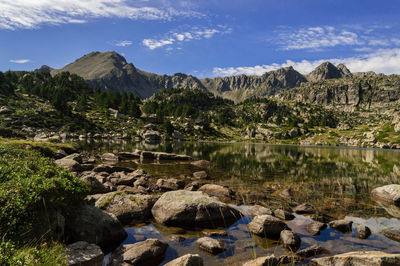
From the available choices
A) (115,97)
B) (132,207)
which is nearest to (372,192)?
(132,207)

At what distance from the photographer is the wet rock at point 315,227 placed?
1519 centimetres

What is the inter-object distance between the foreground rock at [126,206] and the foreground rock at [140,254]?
15.4 ft

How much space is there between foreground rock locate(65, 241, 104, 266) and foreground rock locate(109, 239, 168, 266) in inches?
66.2

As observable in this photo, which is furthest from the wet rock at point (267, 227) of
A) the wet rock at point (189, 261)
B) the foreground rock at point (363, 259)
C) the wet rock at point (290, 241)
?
the wet rock at point (189, 261)

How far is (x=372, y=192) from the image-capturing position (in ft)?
89.2

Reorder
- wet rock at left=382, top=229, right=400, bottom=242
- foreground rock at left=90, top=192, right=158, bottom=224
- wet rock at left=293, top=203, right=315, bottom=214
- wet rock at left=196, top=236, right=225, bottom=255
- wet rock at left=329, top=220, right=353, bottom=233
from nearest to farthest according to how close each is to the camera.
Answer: wet rock at left=196, top=236, right=225, bottom=255, wet rock at left=382, top=229, right=400, bottom=242, wet rock at left=329, top=220, right=353, bottom=233, foreground rock at left=90, top=192, right=158, bottom=224, wet rock at left=293, top=203, right=315, bottom=214

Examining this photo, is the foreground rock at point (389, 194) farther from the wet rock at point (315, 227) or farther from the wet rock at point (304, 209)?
the wet rock at point (315, 227)

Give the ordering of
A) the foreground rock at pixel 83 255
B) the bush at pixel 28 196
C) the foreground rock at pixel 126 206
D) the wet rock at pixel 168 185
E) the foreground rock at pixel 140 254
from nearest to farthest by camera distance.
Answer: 1. the bush at pixel 28 196
2. the foreground rock at pixel 83 255
3. the foreground rock at pixel 140 254
4. the foreground rock at pixel 126 206
5. the wet rock at pixel 168 185

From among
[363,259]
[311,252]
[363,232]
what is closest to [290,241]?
[311,252]

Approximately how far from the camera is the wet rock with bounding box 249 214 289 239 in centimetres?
1420

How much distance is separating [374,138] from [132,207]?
241 m

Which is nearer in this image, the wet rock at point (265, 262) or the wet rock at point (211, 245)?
the wet rock at point (265, 262)

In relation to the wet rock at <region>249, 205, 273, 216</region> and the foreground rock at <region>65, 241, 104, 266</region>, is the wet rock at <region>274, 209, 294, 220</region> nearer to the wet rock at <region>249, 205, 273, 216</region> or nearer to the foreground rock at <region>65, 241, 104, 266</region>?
the wet rock at <region>249, 205, 273, 216</region>

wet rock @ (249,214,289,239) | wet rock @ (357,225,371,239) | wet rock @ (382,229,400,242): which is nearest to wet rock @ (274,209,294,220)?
wet rock @ (249,214,289,239)
